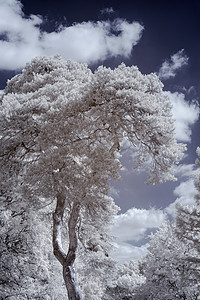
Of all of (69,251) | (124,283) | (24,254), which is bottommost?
(69,251)

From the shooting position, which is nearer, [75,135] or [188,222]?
[75,135]

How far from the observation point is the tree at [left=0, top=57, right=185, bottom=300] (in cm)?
933

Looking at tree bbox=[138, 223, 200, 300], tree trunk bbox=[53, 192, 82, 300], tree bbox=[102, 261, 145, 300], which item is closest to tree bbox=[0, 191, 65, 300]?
tree trunk bbox=[53, 192, 82, 300]

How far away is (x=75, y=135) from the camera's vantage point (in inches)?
421

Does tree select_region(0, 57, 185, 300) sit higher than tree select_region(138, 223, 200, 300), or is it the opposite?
tree select_region(0, 57, 185, 300)

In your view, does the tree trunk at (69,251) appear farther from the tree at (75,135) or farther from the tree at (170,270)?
the tree at (170,270)

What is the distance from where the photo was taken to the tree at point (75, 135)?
933cm

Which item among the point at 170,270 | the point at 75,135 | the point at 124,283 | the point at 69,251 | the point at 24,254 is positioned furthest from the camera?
the point at 124,283

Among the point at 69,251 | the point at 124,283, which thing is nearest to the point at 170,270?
the point at 69,251

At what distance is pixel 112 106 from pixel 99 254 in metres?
13.5

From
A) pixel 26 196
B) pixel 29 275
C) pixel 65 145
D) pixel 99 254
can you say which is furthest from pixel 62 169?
pixel 99 254

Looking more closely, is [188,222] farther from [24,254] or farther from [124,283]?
[124,283]

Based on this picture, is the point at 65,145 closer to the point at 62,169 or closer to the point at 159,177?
the point at 62,169

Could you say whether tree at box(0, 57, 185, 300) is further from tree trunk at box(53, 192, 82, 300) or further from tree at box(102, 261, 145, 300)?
tree at box(102, 261, 145, 300)
